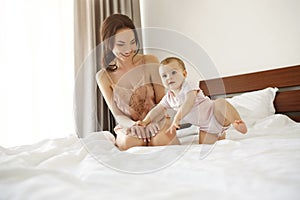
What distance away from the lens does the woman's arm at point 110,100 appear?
106cm

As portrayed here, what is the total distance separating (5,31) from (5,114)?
22.7 inches

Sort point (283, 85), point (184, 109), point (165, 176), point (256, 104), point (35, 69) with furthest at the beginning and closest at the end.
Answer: point (35, 69) → point (283, 85) → point (256, 104) → point (184, 109) → point (165, 176)

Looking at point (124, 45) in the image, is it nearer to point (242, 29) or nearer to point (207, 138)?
point (207, 138)

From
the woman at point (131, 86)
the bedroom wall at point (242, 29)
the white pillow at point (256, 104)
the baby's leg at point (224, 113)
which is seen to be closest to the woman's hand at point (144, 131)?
the woman at point (131, 86)

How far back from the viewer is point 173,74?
95 centimetres

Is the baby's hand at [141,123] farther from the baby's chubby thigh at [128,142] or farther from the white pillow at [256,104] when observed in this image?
the white pillow at [256,104]

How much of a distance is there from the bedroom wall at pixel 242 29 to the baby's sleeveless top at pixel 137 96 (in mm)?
1219

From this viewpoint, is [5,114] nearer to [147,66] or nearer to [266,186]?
[147,66]

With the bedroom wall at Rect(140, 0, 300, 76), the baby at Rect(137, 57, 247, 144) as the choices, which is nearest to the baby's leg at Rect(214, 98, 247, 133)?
the baby at Rect(137, 57, 247, 144)

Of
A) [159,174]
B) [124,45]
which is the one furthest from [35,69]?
[159,174]

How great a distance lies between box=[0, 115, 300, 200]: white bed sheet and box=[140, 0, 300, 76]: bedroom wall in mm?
1287

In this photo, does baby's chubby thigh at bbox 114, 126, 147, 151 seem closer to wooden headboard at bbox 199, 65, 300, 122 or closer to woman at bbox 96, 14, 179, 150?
woman at bbox 96, 14, 179, 150

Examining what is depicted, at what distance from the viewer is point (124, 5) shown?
101 inches

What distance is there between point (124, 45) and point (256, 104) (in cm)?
99
